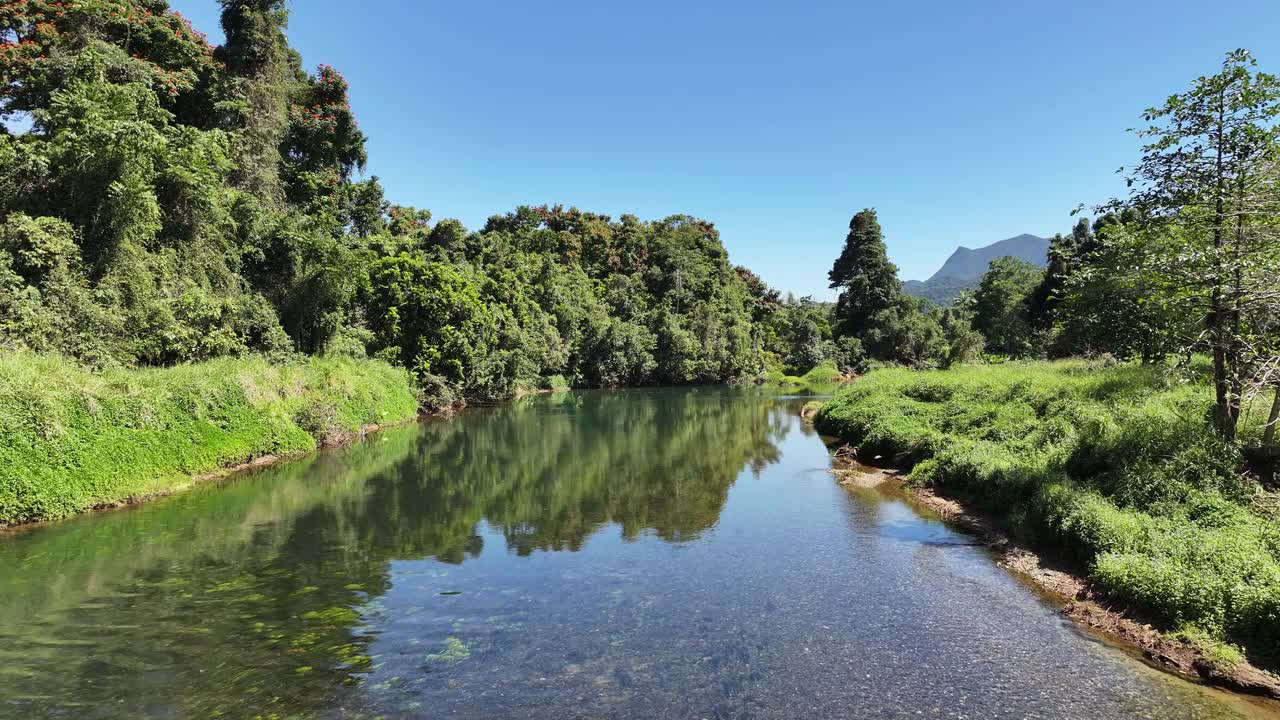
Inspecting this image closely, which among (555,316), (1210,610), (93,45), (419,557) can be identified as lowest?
(419,557)

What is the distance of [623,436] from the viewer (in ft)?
112

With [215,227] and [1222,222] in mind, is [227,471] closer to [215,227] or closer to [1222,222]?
[215,227]

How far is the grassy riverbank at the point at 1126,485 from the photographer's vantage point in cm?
923

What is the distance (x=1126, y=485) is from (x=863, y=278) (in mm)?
81710

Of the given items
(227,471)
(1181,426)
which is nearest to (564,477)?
(227,471)


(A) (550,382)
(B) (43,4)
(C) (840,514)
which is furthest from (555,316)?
(C) (840,514)

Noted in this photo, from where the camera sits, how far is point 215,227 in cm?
2798

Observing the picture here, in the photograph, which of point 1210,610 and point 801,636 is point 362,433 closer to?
point 801,636

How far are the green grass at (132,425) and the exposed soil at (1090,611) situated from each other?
2146 cm

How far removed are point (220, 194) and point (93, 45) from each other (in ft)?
24.3

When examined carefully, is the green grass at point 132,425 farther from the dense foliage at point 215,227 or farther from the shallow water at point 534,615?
the dense foliage at point 215,227

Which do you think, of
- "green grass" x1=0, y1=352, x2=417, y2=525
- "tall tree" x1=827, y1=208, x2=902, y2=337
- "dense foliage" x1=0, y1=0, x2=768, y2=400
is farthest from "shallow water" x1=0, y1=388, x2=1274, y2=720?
"tall tree" x1=827, y1=208, x2=902, y2=337

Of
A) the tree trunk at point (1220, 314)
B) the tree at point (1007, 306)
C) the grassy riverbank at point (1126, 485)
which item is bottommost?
the grassy riverbank at point (1126, 485)

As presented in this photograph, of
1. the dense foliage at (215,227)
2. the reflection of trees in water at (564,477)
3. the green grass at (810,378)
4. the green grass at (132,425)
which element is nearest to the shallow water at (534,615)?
the reflection of trees in water at (564,477)
